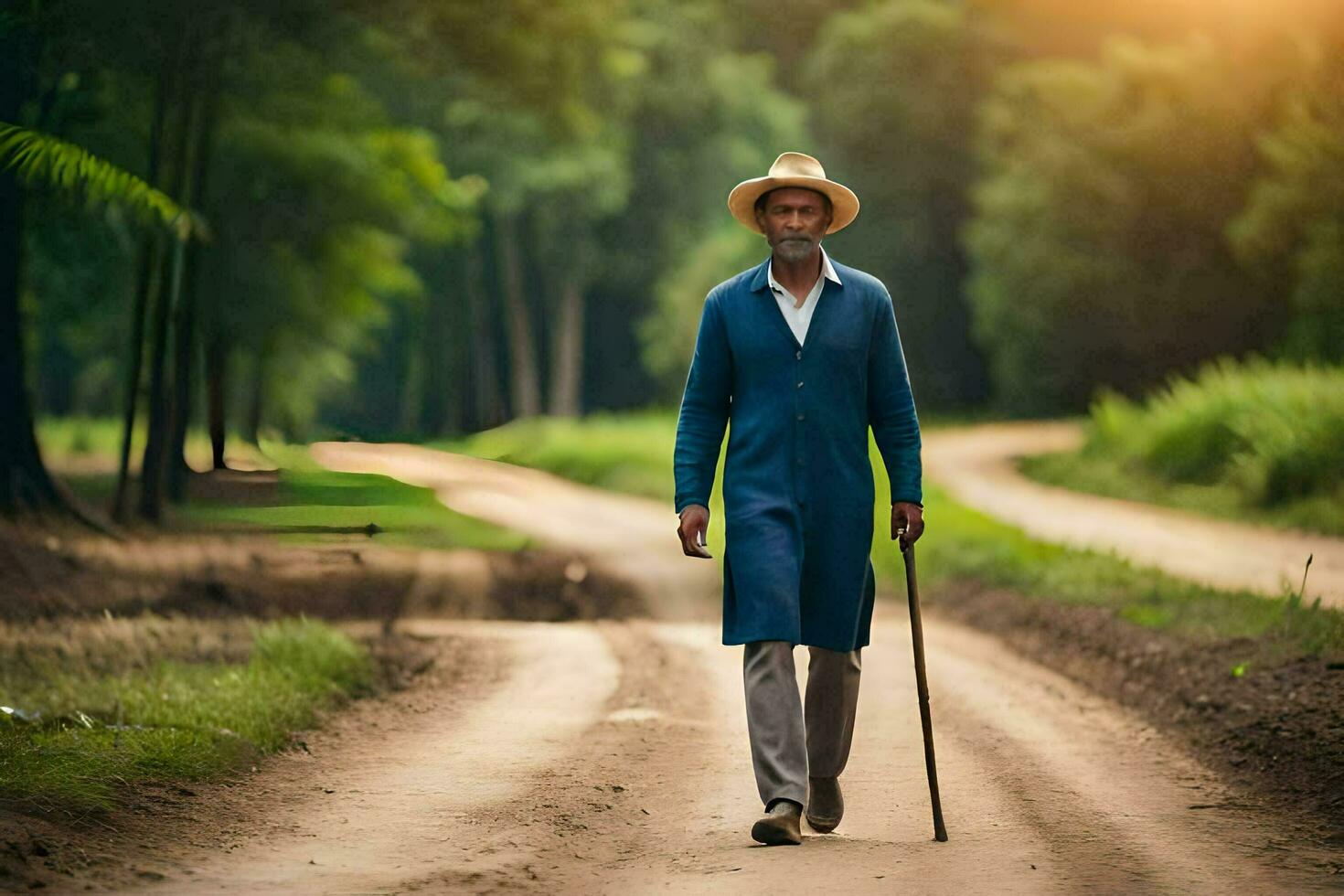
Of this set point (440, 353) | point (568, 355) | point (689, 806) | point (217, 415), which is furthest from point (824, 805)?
point (440, 353)

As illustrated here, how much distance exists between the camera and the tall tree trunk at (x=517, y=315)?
1849 inches

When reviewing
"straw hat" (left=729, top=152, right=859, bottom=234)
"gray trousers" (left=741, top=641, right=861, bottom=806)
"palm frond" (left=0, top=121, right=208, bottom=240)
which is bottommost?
"gray trousers" (left=741, top=641, right=861, bottom=806)

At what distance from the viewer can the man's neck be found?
6559mm

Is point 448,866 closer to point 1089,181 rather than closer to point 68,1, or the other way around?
point 68,1

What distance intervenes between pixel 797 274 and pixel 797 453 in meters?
0.66

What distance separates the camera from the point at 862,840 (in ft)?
20.5

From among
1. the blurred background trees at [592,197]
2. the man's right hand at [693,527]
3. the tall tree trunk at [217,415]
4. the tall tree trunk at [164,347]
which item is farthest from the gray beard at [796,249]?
the tall tree trunk at [164,347]

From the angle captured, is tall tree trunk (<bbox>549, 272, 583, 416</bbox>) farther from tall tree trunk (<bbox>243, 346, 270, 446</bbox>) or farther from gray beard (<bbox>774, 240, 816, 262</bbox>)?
gray beard (<bbox>774, 240, 816, 262</bbox>)

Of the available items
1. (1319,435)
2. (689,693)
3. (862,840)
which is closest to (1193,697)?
(689,693)

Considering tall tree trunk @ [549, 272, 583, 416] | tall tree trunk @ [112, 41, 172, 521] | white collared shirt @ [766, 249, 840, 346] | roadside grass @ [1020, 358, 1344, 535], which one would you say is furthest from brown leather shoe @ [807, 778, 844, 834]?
tall tree trunk @ [549, 272, 583, 416]

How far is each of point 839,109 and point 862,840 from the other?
45122mm

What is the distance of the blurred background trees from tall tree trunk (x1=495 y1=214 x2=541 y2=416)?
23 centimetres

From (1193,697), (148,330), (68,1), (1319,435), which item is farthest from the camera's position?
(1319,435)

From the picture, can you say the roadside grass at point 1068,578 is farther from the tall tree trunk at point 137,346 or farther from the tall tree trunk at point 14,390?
the tall tree trunk at point 14,390
